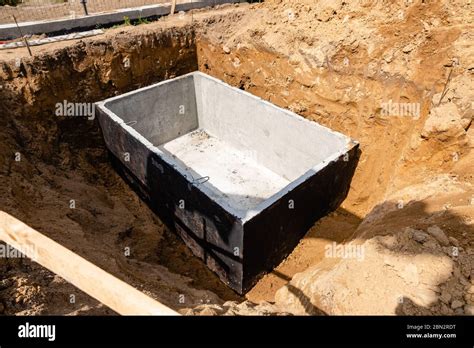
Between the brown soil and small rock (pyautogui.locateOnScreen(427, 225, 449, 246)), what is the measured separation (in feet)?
0.37

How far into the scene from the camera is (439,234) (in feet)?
11.4

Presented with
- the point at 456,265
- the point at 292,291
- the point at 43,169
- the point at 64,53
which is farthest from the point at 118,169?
the point at 456,265

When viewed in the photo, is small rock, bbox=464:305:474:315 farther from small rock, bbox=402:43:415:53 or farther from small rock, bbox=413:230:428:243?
small rock, bbox=402:43:415:53

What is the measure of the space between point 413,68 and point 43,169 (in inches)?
270

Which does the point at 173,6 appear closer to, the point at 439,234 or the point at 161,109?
the point at 161,109

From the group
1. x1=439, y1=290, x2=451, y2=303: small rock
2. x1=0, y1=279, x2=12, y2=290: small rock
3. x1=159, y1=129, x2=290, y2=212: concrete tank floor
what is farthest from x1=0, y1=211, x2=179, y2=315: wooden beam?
x1=159, y1=129, x2=290, y2=212: concrete tank floor

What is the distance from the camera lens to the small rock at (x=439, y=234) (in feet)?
11.1

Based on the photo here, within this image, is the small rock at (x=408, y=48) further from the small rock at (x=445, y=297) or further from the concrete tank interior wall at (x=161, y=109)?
the concrete tank interior wall at (x=161, y=109)

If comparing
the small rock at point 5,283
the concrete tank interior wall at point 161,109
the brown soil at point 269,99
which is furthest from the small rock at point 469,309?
the concrete tank interior wall at point 161,109

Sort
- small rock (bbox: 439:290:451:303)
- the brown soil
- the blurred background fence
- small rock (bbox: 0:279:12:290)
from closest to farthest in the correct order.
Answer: small rock (bbox: 439:290:451:303) → small rock (bbox: 0:279:12:290) → the brown soil → the blurred background fence

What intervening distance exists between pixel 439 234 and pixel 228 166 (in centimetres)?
476

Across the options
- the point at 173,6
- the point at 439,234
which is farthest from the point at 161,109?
the point at 439,234

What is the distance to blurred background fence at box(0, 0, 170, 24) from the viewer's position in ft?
25.9

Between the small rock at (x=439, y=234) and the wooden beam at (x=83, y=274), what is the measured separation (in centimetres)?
289
